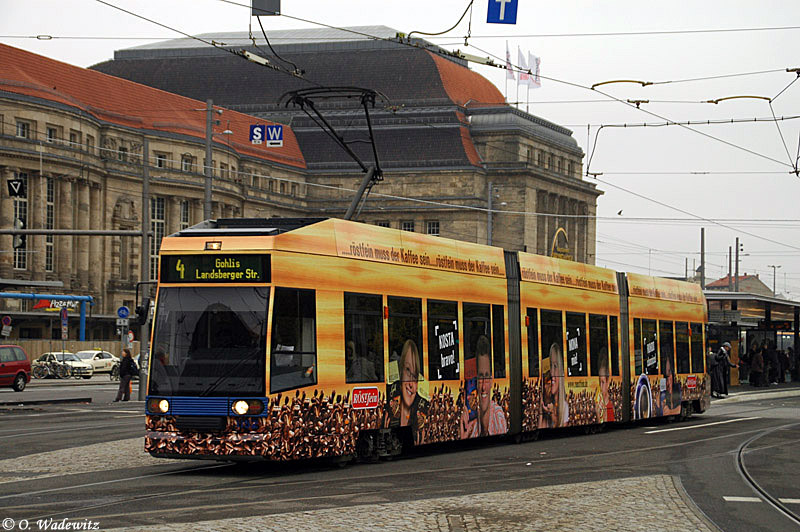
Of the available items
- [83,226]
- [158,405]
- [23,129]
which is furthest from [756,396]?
[83,226]

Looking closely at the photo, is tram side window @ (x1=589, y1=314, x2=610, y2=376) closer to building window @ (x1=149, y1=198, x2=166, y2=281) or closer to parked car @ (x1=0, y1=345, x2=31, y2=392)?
parked car @ (x1=0, y1=345, x2=31, y2=392)

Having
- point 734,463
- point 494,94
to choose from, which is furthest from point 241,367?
point 494,94

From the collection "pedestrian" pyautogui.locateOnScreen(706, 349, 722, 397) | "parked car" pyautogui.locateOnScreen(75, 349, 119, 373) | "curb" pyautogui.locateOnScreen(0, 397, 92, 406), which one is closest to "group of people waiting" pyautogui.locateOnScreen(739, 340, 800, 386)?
"pedestrian" pyautogui.locateOnScreen(706, 349, 722, 397)

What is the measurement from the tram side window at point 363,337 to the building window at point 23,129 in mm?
69690

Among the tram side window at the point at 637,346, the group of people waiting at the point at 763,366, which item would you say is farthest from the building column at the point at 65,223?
the tram side window at the point at 637,346

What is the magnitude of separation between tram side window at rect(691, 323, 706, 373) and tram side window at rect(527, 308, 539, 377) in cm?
827

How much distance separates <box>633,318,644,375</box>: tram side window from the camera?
24.4 meters

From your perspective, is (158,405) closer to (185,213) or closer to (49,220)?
(49,220)

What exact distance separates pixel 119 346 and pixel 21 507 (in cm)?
6693

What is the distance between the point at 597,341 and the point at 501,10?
20.0ft

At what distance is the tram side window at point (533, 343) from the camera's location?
20.1 meters

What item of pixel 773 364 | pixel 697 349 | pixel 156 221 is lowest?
pixel 773 364

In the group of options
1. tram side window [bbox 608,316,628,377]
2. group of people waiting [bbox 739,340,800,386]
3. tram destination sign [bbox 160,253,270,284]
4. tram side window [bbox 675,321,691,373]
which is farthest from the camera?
group of people waiting [bbox 739,340,800,386]

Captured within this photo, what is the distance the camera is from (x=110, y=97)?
91.8 m
